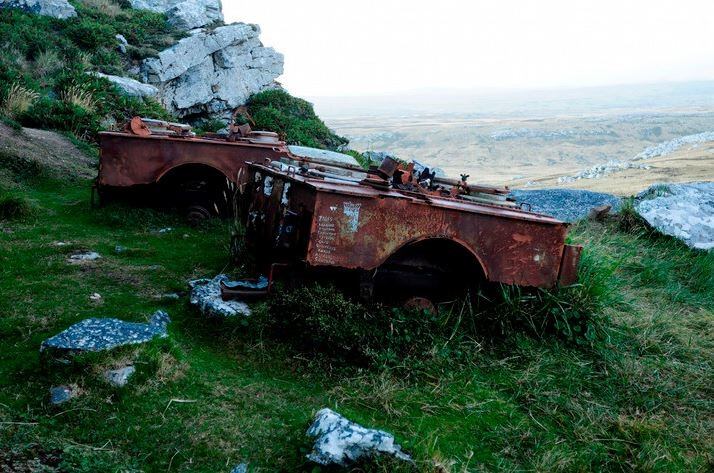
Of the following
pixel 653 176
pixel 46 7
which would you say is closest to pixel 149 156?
pixel 46 7

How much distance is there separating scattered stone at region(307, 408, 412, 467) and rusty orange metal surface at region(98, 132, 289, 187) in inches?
195

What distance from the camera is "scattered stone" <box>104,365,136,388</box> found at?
3456mm

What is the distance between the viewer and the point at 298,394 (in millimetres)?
3822

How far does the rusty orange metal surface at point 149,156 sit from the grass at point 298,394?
1458mm

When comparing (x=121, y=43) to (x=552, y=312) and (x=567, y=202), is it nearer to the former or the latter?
(x=567, y=202)

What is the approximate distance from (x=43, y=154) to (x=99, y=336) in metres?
7.08

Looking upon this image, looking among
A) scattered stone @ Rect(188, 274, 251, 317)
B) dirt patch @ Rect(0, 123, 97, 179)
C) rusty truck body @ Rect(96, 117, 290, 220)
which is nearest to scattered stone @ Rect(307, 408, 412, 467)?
scattered stone @ Rect(188, 274, 251, 317)

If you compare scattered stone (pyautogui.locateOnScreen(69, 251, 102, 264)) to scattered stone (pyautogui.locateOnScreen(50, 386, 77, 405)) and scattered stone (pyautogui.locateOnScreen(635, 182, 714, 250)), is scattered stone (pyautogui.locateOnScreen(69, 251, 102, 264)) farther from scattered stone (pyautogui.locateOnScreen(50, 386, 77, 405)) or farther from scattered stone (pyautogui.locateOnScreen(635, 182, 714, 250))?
scattered stone (pyautogui.locateOnScreen(635, 182, 714, 250))

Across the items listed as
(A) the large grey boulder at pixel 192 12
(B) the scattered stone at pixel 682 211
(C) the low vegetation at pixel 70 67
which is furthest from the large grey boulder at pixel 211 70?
(B) the scattered stone at pixel 682 211

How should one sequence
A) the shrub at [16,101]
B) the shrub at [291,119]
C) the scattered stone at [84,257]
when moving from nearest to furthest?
the scattered stone at [84,257] → the shrub at [16,101] → the shrub at [291,119]

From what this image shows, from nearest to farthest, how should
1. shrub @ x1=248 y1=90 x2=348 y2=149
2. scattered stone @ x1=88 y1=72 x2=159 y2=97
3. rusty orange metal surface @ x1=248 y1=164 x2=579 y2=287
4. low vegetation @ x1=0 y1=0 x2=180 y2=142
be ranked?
rusty orange metal surface @ x1=248 y1=164 x2=579 y2=287
low vegetation @ x1=0 y1=0 x2=180 y2=142
scattered stone @ x1=88 y1=72 x2=159 y2=97
shrub @ x1=248 y1=90 x2=348 y2=149

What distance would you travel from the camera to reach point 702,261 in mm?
7527

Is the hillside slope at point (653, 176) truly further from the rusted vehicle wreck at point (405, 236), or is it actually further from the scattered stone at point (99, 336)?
the scattered stone at point (99, 336)

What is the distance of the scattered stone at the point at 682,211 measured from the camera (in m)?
8.36
